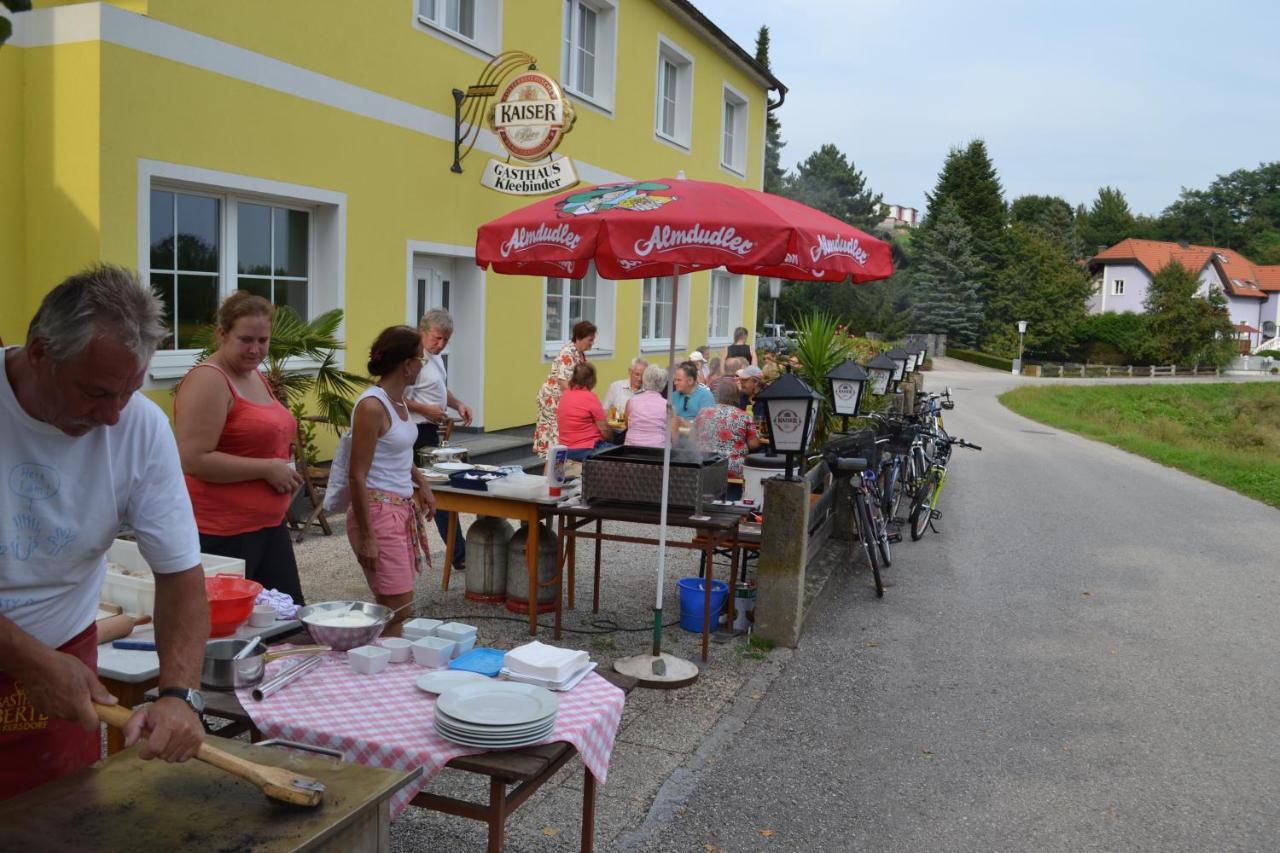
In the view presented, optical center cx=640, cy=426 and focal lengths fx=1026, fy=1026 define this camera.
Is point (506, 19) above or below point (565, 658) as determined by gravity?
above

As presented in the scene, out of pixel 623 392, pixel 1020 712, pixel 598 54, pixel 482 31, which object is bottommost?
pixel 1020 712

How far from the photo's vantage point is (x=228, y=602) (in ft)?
10.3

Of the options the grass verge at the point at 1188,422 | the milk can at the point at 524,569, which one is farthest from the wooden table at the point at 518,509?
the grass verge at the point at 1188,422

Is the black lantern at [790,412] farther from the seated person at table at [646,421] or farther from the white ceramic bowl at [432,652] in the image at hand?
the white ceramic bowl at [432,652]

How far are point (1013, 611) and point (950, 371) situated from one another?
45.1 metres

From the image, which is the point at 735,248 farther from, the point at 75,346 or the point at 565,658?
the point at 75,346

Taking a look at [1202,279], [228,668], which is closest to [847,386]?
[228,668]

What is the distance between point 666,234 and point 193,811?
3775 mm

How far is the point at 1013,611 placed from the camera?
765 cm

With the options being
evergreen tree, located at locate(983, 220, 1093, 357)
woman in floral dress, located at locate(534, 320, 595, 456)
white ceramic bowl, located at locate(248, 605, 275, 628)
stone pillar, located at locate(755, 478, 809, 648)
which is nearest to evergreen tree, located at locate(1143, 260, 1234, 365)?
evergreen tree, located at locate(983, 220, 1093, 357)

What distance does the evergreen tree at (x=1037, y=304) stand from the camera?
58656 millimetres

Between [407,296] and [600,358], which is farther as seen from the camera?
[600,358]

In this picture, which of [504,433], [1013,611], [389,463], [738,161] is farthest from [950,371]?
[389,463]

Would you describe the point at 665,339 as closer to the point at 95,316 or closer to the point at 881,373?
the point at 881,373
